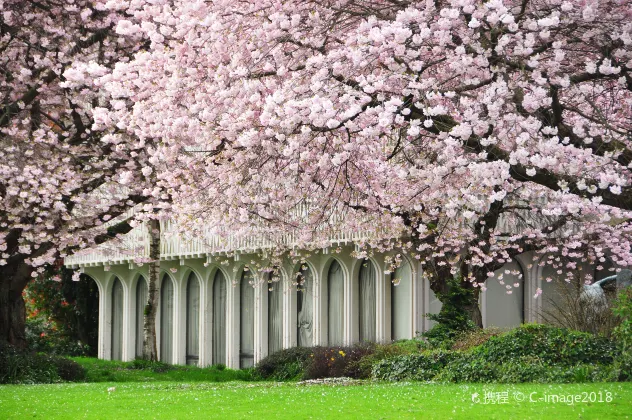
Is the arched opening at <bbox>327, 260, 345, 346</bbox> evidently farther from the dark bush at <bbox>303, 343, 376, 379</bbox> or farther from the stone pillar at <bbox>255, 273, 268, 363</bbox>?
the dark bush at <bbox>303, 343, 376, 379</bbox>

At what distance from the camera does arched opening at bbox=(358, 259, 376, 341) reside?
2703cm

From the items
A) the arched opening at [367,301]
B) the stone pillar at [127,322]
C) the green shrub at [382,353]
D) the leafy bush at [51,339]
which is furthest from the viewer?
the leafy bush at [51,339]

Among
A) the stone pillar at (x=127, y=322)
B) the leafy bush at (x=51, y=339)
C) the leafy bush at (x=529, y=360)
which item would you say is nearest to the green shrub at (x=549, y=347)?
the leafy bush at (x=529, y=360)

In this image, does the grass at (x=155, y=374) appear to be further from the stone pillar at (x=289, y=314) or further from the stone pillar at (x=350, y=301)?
the stone pillar at (x=350, y=301)

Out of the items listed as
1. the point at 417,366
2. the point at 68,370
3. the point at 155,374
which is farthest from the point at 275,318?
the point at 417,366

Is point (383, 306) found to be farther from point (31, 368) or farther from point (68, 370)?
point (31, 368)

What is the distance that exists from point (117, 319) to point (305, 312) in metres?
12.6

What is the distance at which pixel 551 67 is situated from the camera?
10.6 metres

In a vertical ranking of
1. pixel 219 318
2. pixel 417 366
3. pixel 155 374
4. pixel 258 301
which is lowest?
pixel 155 374

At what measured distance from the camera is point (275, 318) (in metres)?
31.3

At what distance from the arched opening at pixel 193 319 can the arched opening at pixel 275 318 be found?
4016mm

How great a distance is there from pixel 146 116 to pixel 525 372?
7.20 meters

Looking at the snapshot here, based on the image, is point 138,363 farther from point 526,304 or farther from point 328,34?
point 328,34

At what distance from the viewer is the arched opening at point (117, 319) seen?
39438 mm
